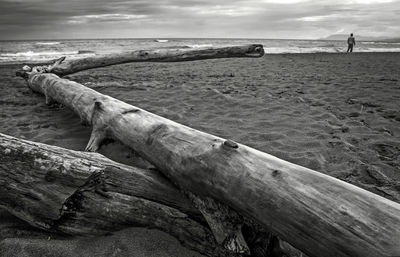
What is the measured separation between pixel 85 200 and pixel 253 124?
279 cm

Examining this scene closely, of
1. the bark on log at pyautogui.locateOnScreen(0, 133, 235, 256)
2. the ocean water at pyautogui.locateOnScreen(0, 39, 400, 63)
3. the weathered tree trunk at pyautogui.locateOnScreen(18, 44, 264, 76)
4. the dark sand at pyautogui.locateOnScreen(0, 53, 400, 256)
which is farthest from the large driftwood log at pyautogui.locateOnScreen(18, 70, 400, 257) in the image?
the ocean water at pyautogui.locateOnScreen(0, 39, 400, 63)

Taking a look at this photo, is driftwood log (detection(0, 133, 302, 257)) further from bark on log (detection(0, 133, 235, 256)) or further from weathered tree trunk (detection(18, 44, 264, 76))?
weathered tree trunk (detection(18, 44, 264, 76))

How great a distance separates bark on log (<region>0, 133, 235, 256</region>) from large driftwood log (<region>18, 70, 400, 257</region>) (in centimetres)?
21

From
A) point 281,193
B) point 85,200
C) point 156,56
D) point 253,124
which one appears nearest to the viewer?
point 281,193

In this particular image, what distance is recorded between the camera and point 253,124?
13.7ft

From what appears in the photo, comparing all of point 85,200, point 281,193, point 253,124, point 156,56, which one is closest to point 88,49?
point 156,56

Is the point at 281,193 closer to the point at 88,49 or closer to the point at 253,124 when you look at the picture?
the point at 253,124

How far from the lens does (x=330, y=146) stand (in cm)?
333

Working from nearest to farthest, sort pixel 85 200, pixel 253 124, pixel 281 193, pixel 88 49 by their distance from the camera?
pixel 281 193
pixel 85 200
pixel 253 124
pixel 88 49

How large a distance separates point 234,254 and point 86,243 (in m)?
0.93

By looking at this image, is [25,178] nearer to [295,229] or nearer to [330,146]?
[295,229]

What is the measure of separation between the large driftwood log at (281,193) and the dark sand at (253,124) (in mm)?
503

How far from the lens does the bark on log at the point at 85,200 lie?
6.07ft

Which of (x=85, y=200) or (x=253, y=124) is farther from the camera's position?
(x=253, y=124)
